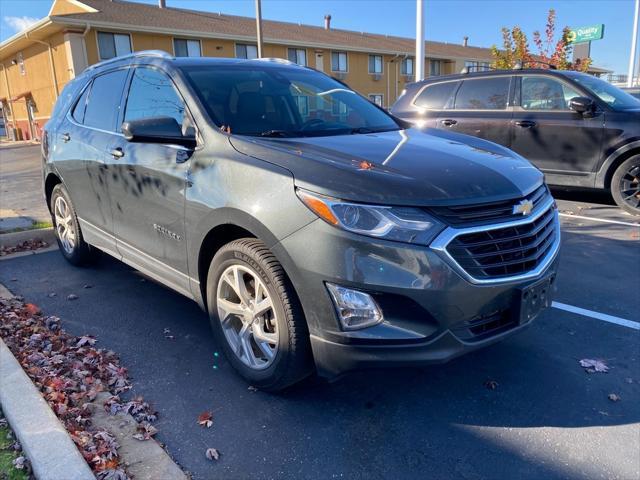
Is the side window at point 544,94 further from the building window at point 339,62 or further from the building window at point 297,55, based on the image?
the building window at point 339,62

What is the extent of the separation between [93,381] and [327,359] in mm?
1496

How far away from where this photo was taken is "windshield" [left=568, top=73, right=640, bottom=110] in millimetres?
6969

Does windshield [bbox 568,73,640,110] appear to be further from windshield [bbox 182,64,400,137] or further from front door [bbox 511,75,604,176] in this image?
windshield [bbox 182,64,400,137]

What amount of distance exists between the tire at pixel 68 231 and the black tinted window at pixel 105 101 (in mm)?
879

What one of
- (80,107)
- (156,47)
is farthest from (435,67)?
(80,107)

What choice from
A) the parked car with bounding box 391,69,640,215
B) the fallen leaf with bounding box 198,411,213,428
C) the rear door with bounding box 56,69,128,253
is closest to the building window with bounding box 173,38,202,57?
the parked car with bounding box 391,69,640,215

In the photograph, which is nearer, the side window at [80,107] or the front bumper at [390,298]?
the front bumper at [390,298]

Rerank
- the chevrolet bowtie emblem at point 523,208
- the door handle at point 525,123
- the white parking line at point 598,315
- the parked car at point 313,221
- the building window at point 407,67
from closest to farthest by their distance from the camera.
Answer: the parked car at point 313,221
the chevrolet bowtie emblem at point 523,208
the white parking line at point 598,315
the door handle at point 525,123
the building window at point 407,67

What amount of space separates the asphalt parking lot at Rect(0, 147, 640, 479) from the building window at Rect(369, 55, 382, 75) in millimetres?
34516

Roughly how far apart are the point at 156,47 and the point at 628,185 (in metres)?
24.5

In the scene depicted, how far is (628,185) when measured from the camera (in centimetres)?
690

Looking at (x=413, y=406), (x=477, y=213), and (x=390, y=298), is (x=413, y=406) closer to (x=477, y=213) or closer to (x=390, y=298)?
(x=390, y=298)

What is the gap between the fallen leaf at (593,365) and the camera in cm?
307

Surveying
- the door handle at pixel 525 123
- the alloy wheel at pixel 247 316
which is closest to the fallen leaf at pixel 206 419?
the alloy wheel at pixel 247 316
